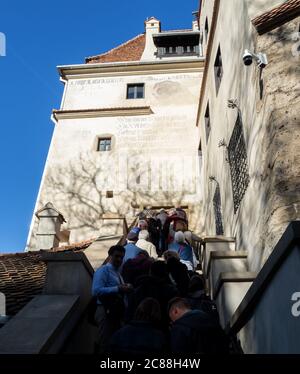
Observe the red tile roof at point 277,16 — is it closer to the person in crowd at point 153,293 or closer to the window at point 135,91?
the person in crowd at point 153,293

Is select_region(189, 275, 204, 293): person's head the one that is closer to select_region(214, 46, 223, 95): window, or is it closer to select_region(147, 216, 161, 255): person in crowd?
select_region(147, 216, 161, 255): person in crowd

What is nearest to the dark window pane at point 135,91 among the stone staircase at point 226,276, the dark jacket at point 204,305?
the stone staircase at point 226,276

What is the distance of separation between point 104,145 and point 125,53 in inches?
413

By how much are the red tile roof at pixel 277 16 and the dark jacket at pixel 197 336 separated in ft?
19.1

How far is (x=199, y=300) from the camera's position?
16.4 ft

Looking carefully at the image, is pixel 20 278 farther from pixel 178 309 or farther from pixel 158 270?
pixel 178 309

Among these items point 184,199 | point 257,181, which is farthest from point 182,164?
point 257,181

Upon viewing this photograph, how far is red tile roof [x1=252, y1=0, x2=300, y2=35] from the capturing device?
23.4 ft

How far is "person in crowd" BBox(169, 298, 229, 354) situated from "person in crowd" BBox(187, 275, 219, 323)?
854mm

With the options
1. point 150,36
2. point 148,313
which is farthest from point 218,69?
point 150,36

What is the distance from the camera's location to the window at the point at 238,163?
326 inches

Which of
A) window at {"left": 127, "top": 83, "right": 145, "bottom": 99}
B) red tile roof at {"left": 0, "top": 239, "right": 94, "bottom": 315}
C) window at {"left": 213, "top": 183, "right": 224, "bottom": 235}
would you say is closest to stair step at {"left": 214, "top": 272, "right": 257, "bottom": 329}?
red tile roof at {"left": 0, "top": 239, "right": 94, "bottom": 315}

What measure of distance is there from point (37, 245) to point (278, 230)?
458 inches
